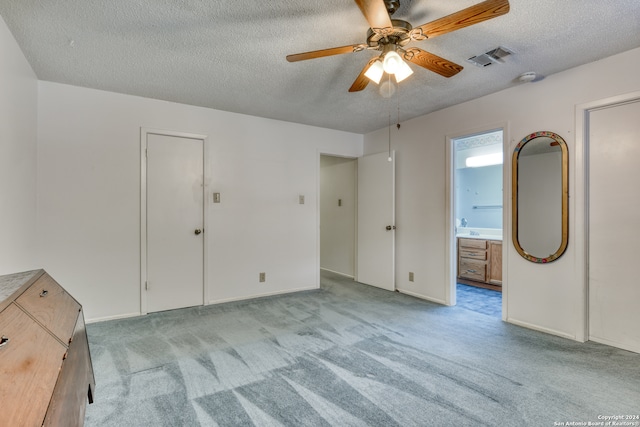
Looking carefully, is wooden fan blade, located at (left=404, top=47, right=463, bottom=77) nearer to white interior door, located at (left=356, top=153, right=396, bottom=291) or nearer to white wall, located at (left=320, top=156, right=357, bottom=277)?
white interior door, located at (left=356, top=153, right=396, bottom=291)

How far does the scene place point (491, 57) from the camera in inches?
97.1

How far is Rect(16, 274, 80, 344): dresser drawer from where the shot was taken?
1.39 metres

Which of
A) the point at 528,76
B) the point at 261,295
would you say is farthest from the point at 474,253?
the point at 261,295

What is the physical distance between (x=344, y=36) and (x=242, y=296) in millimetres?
3120

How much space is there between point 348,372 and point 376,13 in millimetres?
2224

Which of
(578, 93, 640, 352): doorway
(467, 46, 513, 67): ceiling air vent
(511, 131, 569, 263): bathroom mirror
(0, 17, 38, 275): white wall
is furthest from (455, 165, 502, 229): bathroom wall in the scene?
(0, 17, 38, 275): white wall

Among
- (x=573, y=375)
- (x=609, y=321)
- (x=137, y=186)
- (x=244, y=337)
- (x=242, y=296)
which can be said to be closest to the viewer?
(x=573, y=375)

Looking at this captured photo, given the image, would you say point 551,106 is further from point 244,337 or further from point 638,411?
point 244,337

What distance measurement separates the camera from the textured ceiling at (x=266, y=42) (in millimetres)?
1890

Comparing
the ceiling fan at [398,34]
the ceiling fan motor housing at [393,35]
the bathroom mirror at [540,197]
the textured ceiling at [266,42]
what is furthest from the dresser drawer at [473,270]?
the ceiling fan motor housing at [393,35]

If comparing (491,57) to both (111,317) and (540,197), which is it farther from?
(111,317)

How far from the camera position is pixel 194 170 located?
363 cm

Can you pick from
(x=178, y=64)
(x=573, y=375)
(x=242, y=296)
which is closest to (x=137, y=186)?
(x=178, y=64)

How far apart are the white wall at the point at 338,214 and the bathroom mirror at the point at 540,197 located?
242 centimetres
